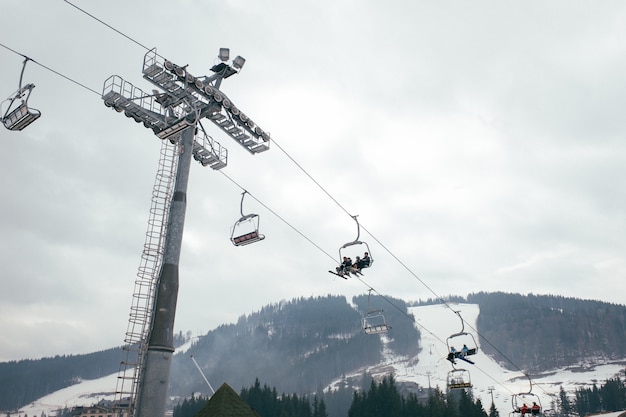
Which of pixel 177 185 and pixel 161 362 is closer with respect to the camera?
pixel 161 362

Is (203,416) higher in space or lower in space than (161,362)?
lower

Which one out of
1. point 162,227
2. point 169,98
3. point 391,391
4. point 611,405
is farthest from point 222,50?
point 611,405

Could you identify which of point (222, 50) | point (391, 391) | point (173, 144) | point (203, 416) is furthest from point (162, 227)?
point (391, 391)

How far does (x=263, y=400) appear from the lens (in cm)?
11631

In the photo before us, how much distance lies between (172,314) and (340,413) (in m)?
190

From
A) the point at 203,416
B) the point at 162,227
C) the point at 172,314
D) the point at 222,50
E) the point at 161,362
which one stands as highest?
the point at 222,50

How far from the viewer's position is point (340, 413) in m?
194

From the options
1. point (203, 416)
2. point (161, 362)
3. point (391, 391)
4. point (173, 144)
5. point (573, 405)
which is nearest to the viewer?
point (161, 362)

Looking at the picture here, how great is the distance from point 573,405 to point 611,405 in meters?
22.9

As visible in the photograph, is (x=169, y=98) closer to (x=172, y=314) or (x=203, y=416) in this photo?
(x=172, y=314)

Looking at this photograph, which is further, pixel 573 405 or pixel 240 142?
pixel 573 405

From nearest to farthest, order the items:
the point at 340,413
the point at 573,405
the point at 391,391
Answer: the point at 391,391 < the point at 573,405 < the point at 340,413

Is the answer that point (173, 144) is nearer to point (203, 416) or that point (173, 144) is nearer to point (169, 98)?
point (169, 98)

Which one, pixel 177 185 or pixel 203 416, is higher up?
pixel 177 185
